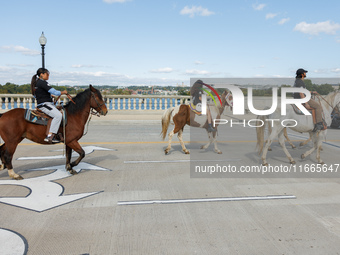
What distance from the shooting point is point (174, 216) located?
493 centimetres

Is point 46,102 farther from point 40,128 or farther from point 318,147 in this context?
point 318,147

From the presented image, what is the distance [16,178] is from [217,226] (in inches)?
189

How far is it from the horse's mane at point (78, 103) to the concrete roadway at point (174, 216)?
159cm

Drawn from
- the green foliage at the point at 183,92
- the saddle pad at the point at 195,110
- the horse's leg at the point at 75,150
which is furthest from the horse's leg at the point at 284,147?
the green foliage at the point at 183,92

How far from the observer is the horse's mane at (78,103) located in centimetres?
745

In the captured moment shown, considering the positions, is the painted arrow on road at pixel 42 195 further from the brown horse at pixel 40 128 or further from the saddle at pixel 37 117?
the saddle at pixel 37 117

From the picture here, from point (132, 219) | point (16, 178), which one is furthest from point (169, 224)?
point (16, 178)

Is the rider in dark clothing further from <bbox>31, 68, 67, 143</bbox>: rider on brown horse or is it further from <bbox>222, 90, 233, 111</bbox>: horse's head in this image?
<bbox>31, 68, 67, 143</bbox>: rider on brown horse

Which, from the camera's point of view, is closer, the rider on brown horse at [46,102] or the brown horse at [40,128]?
the brown horse at [40,128]

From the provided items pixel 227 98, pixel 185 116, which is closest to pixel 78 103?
pixel 185 116

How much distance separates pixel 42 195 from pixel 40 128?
179cm

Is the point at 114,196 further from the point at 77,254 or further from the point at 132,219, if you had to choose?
the point at 77,254

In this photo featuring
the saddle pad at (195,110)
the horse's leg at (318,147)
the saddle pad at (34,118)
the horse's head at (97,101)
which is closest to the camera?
the saddle pad at (34,118)

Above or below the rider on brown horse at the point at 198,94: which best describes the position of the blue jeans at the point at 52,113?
below
